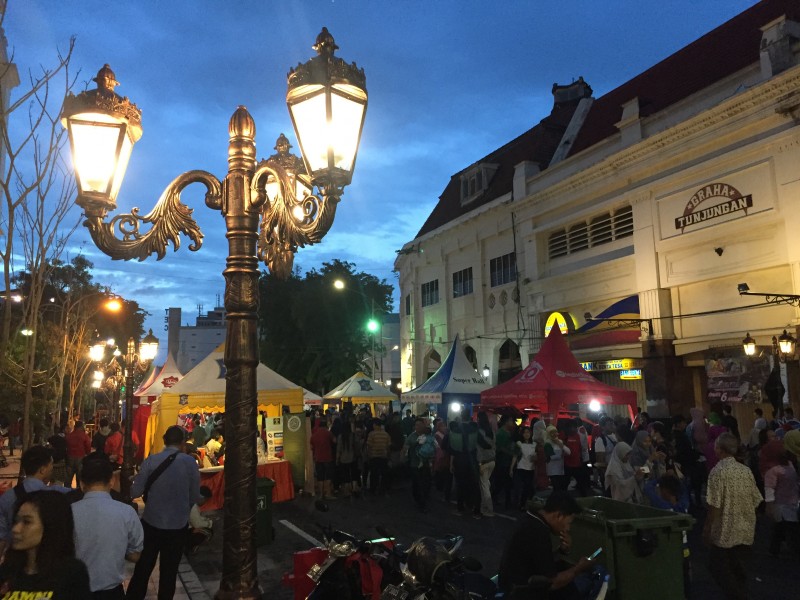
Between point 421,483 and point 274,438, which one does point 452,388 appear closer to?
point 274,438

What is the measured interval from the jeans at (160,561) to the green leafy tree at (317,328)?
111 ft

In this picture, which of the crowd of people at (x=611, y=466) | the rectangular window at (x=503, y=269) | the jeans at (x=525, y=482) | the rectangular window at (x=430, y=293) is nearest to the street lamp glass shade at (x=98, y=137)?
the crowd of people at (x=611, y=466)

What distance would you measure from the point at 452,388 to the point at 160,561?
13708 mm

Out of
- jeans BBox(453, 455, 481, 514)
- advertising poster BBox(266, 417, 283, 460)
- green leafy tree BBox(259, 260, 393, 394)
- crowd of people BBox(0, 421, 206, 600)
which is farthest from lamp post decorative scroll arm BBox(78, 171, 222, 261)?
green leafy tree BBox(259, 260, 393, 394)

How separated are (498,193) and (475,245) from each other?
2536 millimetres

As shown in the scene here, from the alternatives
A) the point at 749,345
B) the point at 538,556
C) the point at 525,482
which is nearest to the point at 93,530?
the point at 538,556

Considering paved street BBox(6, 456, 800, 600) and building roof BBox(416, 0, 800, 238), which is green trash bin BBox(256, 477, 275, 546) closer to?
paved street BBox(6, 456, 800, 600)

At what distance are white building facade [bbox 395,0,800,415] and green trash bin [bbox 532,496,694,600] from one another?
37.5 ft

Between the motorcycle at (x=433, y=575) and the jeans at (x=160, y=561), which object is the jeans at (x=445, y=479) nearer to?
the jeans at (x=160, y=561)

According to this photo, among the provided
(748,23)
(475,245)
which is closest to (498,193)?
(475,245)

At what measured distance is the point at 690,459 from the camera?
38.9 ft

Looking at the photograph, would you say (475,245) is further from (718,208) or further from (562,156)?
(718,208)

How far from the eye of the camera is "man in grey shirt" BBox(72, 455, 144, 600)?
149 inches

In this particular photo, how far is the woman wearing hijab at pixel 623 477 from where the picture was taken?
9.59 meters
